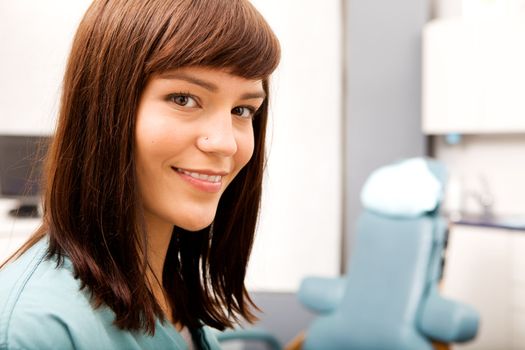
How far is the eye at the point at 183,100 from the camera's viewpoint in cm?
60

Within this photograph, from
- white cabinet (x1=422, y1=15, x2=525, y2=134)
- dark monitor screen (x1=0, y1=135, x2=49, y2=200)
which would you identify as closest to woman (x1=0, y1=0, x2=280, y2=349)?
dark monitor screen (x1=0, y1=135, x2=49, y2=200)

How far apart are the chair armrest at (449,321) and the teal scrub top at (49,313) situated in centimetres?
116

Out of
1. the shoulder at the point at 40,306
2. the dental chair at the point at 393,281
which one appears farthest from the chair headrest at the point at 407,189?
the shoulder at the point at 40,306

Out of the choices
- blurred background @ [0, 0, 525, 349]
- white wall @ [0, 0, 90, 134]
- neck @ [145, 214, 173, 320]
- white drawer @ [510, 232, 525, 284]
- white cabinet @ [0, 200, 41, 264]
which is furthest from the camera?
white drawer @ [510, 232, 525, 284]

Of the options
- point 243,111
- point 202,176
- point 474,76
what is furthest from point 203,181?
point 474,76

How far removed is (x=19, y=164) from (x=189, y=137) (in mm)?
772

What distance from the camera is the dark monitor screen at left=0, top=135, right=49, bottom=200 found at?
761mm

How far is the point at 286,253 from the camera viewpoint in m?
2.22

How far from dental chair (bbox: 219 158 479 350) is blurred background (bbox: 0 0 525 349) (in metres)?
0.29

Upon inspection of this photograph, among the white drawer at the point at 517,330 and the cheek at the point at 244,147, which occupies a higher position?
the cheek at the point at 244,147

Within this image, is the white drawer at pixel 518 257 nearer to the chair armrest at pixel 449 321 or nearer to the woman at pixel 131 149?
the chair armrest at pixel 449 321

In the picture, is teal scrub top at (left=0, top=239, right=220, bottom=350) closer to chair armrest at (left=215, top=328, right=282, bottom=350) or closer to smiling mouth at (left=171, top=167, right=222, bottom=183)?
smiling mouth at (left=171, top=167, right=222, bottom=183)

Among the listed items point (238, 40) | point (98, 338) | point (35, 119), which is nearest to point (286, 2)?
point (35, 119)

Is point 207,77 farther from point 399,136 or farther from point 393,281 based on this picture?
point 399,136
